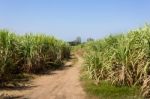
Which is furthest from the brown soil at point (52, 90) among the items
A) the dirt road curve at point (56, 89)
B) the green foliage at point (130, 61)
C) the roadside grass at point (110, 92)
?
the green foliage at point (130, 61)

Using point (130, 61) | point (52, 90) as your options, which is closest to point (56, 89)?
point (52, 90)

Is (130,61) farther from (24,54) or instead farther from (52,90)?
(24,54)

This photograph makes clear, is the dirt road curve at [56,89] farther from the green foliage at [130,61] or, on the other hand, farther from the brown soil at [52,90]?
the green foliage at [130,61]

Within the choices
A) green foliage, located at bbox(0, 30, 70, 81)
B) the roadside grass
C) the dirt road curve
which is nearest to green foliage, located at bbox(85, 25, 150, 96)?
the roadside grass

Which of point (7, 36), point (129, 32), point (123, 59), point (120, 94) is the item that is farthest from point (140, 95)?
point (7, 36)

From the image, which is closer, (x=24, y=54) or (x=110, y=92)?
(x=110, y=92)

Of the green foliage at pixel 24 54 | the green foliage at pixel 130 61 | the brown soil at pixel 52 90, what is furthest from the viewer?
the green foliage at pixel 24 54

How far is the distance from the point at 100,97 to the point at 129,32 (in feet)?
13.4

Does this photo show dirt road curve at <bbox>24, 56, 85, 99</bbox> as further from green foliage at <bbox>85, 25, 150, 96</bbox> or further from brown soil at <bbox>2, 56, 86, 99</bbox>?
green foliage at <bbox>85, 25, 150, 96</bbox>

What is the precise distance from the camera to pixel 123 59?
17.0 meters

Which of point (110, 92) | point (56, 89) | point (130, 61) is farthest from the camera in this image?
point (56, 89)

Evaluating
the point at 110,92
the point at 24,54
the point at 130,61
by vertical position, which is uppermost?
the point at 24,54

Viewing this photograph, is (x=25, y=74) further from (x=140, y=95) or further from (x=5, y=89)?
(x=140, y=95)

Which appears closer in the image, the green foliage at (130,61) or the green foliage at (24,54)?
the green foliage at (130,61)
